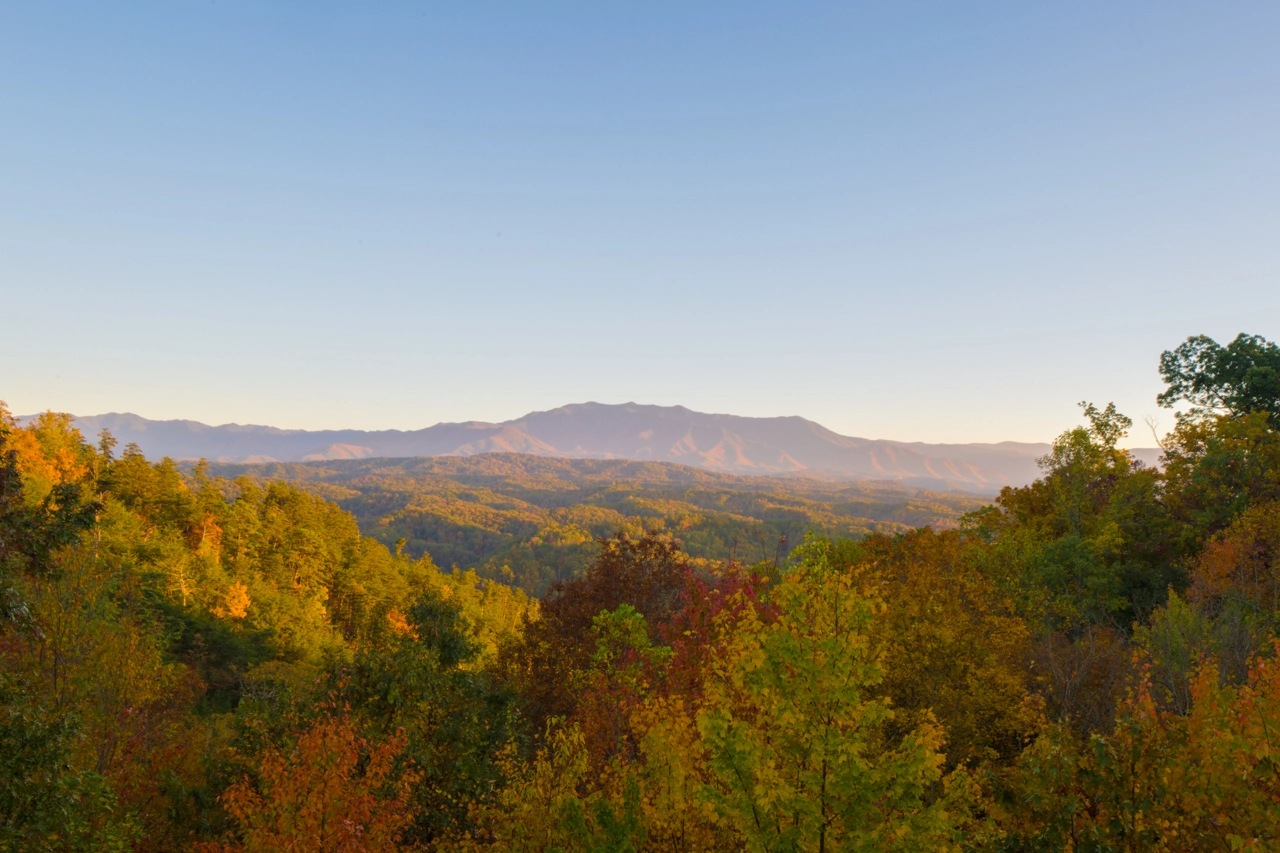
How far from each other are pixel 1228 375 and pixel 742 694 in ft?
162

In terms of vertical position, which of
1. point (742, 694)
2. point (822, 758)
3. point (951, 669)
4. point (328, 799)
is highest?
point (822, 758)

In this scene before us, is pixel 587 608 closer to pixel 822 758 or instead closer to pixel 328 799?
pixel 328 799

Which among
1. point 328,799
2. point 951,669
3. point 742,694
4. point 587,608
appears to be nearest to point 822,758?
point 742,694

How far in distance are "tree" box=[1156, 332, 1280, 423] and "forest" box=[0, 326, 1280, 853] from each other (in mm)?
214

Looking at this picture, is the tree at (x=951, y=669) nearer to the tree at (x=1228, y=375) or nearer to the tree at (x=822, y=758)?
the tree at (x=822, y=758)

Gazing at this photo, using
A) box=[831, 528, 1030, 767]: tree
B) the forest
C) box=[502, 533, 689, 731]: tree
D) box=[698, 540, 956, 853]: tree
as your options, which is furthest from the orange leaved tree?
box=[831, 528, 1030, 767]: tree

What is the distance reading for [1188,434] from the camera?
42.2m

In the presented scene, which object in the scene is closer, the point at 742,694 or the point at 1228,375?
the point at 742,694

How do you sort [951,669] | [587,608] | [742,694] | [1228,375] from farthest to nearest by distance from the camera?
1. [1228,375]
2. [587,608]
3. [951,669]
4. [742,694]

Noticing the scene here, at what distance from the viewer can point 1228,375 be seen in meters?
43.8

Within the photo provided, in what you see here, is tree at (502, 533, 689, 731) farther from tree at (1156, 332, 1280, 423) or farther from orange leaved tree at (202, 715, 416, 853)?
tree at (1156, 332, 1280, 423)

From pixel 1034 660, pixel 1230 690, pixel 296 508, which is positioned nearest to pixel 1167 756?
pixel 1230 690

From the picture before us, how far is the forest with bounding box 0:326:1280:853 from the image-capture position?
8938 mm

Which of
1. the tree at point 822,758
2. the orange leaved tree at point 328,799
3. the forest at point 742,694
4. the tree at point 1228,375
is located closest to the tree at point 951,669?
the forest at point 742,694
